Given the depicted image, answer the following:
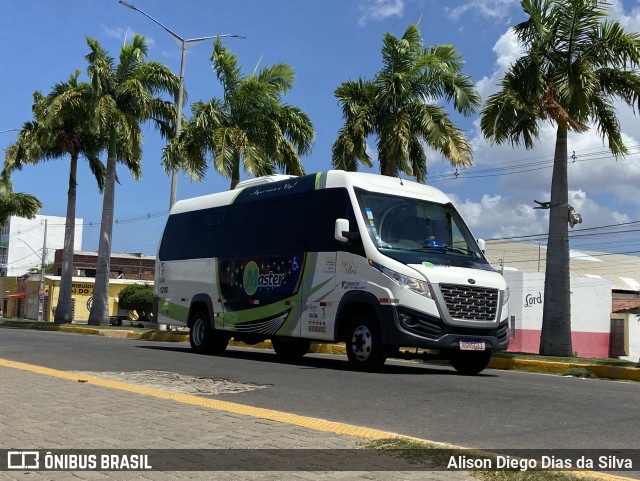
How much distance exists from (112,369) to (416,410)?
584 centimetres

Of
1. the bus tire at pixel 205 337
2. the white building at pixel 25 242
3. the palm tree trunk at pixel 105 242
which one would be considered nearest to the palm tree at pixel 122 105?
the palm tree trunk at pixel 105 242

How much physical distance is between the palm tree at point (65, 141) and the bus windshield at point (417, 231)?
2180cm

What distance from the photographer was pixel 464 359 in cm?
1366

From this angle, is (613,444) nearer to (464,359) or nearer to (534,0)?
(464,359)

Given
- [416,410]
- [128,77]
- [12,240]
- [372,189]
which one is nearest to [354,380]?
[416,410]

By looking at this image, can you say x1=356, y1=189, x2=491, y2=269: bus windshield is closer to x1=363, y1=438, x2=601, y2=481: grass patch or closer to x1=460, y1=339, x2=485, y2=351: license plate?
x1=460, y1=339, x2=485, y2=351: license plate

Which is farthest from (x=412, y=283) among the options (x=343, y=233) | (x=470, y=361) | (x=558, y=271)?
(x=558, y=271)

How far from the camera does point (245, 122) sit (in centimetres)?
2839

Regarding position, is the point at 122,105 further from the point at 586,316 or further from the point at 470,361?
the point at 586,316

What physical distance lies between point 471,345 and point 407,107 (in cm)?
1347

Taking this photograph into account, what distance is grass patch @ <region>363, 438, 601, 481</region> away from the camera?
5.17 m

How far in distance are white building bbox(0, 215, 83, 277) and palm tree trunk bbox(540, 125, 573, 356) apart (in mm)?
87446

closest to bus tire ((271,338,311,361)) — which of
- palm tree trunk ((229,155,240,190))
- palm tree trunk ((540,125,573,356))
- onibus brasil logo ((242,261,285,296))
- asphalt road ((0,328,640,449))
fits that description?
onibus brasil logo ((242,261,285,296))

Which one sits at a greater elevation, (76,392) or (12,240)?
(12,240)
